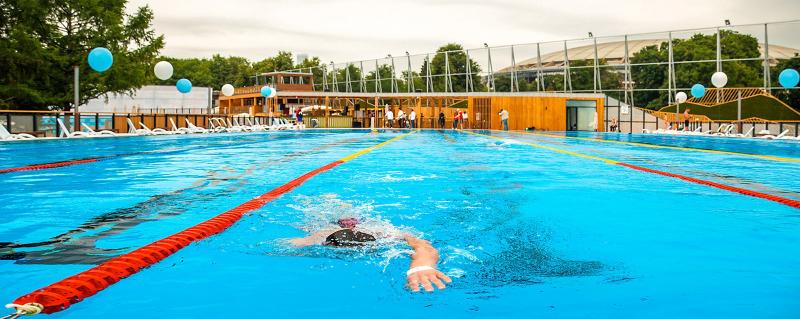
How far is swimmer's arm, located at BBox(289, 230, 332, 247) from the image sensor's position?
473 cm

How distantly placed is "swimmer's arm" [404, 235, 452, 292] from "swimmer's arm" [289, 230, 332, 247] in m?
0.62

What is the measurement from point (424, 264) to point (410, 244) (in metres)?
0.76

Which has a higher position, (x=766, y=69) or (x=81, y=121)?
(x=766, y=69)

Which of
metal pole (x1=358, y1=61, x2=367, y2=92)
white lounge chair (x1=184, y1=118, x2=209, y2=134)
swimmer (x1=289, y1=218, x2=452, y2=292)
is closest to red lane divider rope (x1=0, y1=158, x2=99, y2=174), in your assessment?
swimmer (x1=289, y1=218, x2=452, y2=292)

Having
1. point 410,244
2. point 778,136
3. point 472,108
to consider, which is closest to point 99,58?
point 410,244

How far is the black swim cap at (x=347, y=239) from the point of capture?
4.54 meters

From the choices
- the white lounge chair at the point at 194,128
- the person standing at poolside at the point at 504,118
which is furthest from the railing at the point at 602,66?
the white lounge chair at the point at 194,128

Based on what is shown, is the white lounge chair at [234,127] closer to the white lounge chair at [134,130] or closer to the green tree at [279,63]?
the white lounge chair at [134,130]

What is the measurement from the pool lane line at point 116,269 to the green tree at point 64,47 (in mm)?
28969

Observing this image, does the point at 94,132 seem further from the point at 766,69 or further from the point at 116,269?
the point at 766,69

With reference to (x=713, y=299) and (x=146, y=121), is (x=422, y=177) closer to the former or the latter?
(x=713, y=299)

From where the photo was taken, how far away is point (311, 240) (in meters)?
4.84

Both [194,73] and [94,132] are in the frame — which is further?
[194,73]

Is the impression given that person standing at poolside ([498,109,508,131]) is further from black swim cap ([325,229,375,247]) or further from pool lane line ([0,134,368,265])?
black swim cap ([325,229,375,247])
